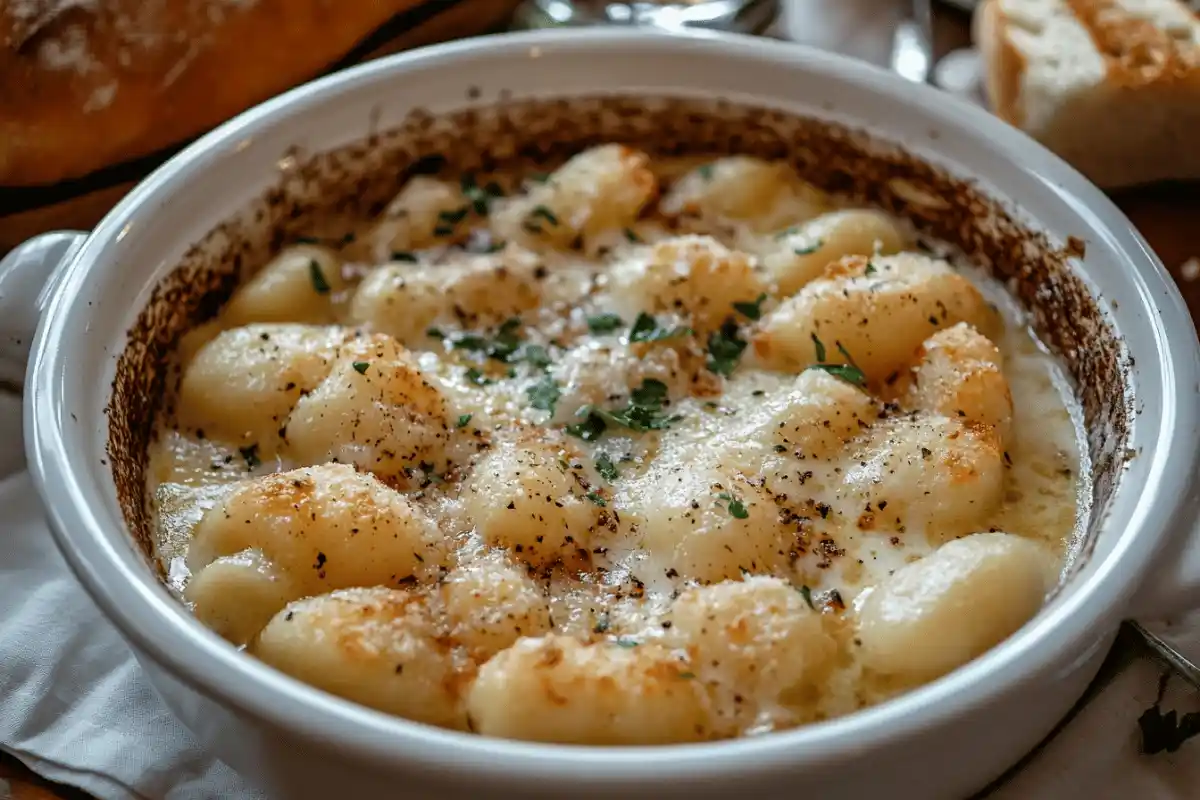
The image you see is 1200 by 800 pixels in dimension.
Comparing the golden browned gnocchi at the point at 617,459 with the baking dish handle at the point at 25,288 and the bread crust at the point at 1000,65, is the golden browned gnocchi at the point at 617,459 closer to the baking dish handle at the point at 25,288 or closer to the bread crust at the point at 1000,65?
the baking dish handle at the point at 25,288

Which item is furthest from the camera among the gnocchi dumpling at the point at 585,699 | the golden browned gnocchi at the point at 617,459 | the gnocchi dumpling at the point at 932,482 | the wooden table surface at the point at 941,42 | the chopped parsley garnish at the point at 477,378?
the wooden table surface at the point at 941,42

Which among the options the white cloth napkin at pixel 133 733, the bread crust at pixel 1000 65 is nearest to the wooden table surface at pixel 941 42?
the bread crust at pixel 1000 65

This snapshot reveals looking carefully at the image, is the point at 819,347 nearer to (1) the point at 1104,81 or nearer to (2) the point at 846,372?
(2) the point at 846,372

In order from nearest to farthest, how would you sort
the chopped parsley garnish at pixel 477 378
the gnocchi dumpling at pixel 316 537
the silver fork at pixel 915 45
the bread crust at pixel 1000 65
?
1. the gnocchi dumpling at pixel 316 537
2. the chopped parsley garnish at pixel 477 378
3. the bread crust at pixel 1000 65
4. the silver fork at pixel 915 45

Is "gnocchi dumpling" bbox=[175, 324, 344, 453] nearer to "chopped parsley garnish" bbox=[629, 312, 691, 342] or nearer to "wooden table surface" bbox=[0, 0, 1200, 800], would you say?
"chopped parsley garnish" bbox=[629, 312, 691, 342]

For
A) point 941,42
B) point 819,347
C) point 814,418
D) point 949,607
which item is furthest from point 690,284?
point 941,42

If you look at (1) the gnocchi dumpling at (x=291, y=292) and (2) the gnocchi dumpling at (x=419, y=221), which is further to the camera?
(2) the gnocchi dumpling at (x=419, y=221)
